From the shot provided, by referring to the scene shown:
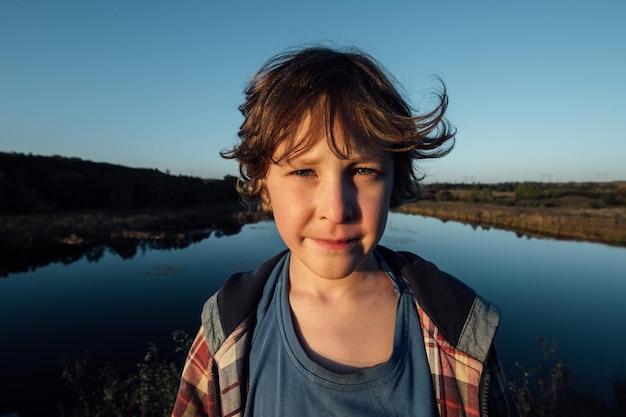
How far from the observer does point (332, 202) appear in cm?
96

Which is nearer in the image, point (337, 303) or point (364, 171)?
point (364, 171)

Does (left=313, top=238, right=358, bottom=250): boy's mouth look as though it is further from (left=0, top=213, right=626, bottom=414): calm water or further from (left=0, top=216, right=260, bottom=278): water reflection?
(left=0, top=216, right=260, bottom=278): water reflection

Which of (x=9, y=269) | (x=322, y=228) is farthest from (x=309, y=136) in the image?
(x=9, y=269)

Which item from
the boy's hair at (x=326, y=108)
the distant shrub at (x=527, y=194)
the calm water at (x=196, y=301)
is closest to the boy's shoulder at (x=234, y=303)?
the boy's hair at (x=326, y=108)

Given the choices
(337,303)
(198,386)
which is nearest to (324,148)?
(337,303)

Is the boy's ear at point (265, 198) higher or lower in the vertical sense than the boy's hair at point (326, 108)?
lower

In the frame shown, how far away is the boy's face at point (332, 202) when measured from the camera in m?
0.96

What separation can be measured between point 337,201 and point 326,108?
29cm

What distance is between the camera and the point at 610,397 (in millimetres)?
5164

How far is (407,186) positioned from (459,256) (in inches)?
644

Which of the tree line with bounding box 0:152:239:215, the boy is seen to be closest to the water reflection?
the tree line with bounding box 0:152:239:215

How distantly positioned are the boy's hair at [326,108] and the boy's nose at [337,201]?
0.31 ft

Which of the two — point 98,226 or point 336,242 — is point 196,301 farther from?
point 98,226

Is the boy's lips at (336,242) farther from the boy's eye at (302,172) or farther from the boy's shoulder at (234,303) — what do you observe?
the boy's shoulder at (234,303)
